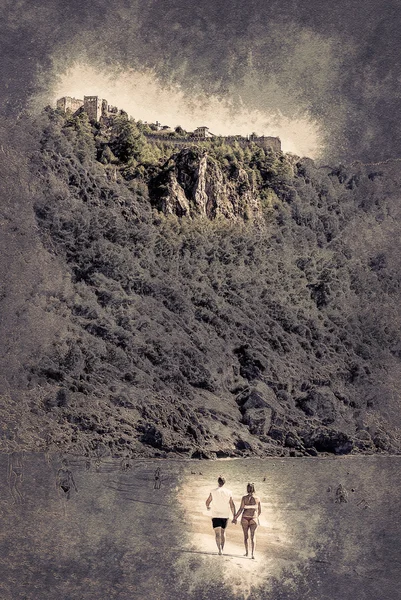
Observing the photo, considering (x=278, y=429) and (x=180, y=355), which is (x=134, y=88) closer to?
(x=180, y=355)

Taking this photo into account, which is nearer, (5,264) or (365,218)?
(5,264)

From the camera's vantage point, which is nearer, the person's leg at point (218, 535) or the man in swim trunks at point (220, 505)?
the man in swim trunks at point (220, 505)

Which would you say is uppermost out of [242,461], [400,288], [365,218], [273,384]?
[365,218]

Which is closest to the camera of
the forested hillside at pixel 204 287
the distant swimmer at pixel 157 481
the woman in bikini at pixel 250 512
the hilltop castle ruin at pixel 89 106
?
the woman in bikini at pixel 250 512

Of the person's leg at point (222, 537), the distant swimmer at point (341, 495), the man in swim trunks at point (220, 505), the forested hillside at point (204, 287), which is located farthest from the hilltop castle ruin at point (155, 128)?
the person's leg at point (222, 537)

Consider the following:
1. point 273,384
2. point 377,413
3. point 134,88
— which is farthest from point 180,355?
point 134,88

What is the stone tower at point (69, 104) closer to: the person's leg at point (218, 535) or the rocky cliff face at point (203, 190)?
the rocky cliff face at point (203, 190)

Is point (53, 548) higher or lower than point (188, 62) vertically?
lower

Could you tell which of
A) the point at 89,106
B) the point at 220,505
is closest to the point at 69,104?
the point at 89,106
